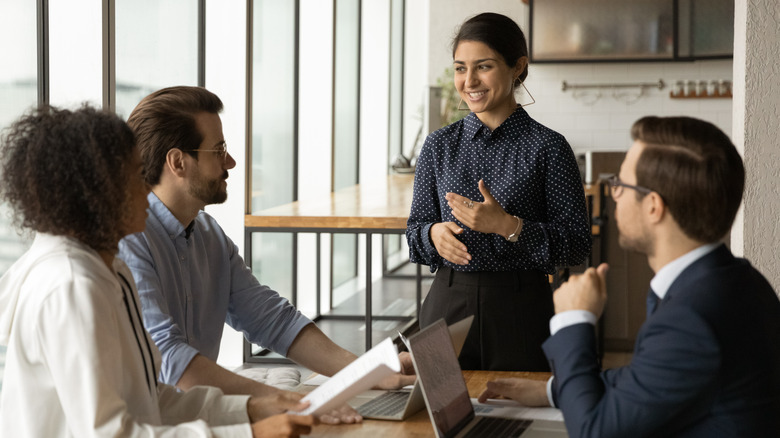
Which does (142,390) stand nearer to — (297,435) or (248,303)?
(297,435)

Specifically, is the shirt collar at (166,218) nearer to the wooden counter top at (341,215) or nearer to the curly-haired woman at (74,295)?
the curly-haired woman at (74,295)

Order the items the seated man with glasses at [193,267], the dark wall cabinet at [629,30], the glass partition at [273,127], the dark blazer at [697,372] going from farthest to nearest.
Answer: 1. the dark wall cabinet at [629,30]
2. the glass partition at [273,127]
3. the seated man with glasses at [193,267]
4. the dark blazer at [697,372]

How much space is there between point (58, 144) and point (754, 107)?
242 cm

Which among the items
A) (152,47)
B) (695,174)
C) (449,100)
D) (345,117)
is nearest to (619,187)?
(695,174)

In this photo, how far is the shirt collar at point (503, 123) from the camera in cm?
226

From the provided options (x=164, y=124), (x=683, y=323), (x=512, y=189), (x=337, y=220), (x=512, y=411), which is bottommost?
(x=512, y=411)

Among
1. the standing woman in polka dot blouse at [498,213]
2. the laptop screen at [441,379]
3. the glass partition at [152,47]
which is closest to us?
the laptop screen at [441,379]

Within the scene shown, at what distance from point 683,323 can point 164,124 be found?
126 centimetres

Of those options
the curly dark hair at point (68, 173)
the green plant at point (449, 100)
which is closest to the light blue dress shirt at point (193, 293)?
the curly dark hair at point (68, 173)

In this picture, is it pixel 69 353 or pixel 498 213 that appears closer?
pixel 69 353

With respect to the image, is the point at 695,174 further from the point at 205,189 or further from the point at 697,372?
the point at 205,189

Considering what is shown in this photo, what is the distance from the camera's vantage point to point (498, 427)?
1547 mm

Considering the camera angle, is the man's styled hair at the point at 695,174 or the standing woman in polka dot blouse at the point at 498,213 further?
the standing woman in polka dot blouse at the point at 498,213

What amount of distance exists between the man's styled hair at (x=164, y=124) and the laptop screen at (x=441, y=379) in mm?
804
